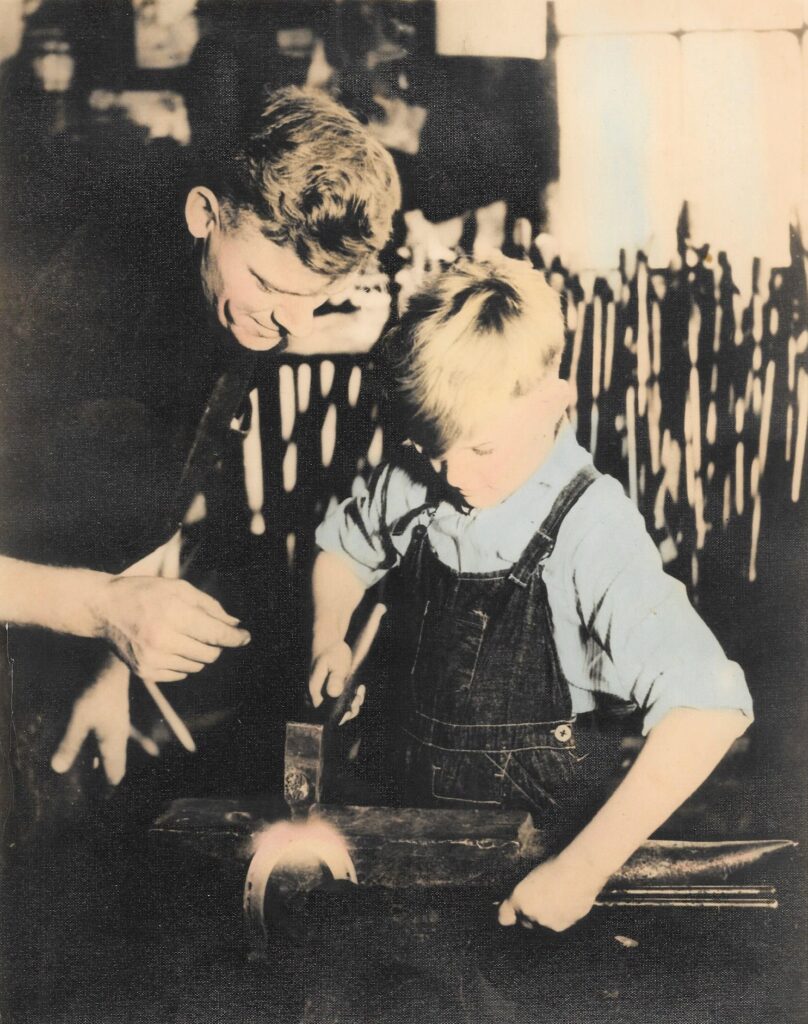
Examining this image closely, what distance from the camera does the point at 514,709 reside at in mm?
1683

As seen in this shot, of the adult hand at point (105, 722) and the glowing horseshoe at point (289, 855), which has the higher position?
the adult hand at point (105, 722)

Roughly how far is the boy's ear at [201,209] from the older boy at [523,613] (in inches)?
16.2

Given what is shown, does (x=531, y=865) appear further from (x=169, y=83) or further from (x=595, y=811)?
(x=169, y=83)

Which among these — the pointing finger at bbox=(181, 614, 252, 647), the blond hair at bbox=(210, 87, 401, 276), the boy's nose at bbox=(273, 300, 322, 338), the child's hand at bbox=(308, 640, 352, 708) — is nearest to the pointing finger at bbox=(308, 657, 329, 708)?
the child's hand at bbox=(308, 640, 352, 708)

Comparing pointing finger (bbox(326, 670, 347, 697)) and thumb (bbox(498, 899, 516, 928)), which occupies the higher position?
pointing finger (bbox(326, 670, 347, 697))

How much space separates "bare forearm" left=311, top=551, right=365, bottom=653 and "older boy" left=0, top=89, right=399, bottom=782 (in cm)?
16

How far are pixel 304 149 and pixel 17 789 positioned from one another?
134cm

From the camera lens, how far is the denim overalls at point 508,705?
1681 millimetres

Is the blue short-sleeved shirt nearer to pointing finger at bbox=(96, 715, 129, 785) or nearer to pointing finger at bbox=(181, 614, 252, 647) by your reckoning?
pointing finger at bbox=(181, 614, 252, 647)

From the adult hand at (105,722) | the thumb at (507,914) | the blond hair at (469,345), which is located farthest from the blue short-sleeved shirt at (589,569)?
the adult hand at (105,722)

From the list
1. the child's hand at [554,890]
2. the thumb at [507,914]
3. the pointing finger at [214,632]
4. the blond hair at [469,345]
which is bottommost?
the thumb at [507,914]

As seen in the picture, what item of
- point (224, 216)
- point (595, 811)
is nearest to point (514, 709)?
point (595, 811)

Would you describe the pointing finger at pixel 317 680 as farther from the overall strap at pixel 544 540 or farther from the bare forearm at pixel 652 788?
the bare forearm at pixel 652 788

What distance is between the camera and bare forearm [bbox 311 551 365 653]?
1.73 meters
